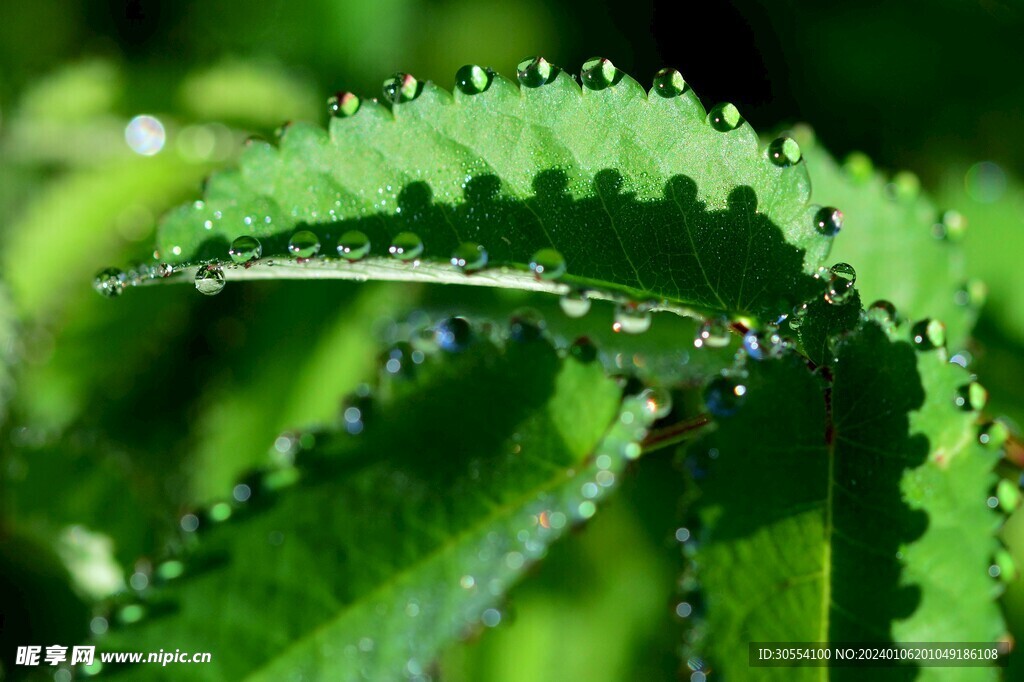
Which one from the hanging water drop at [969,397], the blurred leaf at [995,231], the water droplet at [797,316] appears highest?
the blurred leaf at [995,231]

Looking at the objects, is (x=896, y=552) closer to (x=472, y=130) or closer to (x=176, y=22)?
(x=472, y=130)

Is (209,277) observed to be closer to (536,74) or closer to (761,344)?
(536,74)

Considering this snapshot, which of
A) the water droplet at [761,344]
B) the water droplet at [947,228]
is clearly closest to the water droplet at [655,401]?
the water droplet at [761,344]

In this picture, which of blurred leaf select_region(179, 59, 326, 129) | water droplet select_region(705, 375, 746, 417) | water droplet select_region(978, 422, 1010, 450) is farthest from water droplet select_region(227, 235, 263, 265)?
blurred leaf select_region(179, 59, 326, 129)

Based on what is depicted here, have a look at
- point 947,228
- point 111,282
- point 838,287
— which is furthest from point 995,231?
point 111,282

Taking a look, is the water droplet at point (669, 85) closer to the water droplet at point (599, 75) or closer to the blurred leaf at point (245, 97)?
the water droplet at point (599, 75)

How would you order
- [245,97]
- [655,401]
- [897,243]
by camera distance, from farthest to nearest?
1. [245,97]
2. [897,243]
3. [655,401]

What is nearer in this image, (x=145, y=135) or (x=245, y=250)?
(x=245, y=250)
